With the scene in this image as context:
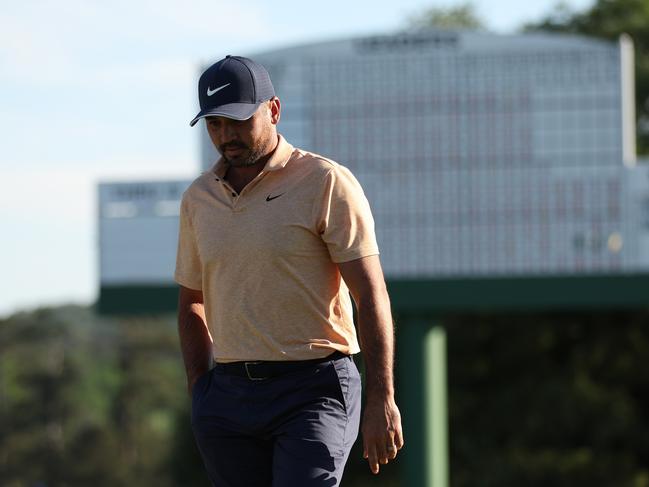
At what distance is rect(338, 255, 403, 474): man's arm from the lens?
13.2 ft

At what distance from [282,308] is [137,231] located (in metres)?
13.0

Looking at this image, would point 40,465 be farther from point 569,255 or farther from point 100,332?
point 569,255

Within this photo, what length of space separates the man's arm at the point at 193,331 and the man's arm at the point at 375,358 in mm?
535

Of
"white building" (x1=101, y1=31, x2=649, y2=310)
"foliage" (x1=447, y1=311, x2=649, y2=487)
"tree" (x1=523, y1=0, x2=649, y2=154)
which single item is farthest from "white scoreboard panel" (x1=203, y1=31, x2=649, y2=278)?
"tree" (x1=523, y1=0, x2=649, y2=154)

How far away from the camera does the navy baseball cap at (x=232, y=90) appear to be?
4.11 m

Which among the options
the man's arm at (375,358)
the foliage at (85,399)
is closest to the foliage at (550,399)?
the man's arm at (375,358)

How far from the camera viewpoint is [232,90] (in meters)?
4.14

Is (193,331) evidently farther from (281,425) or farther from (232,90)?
(232,90)

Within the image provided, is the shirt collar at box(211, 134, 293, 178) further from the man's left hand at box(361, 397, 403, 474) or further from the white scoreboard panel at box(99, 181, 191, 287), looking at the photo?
the white scoreboard panel at box(99, 181, 191, 287)

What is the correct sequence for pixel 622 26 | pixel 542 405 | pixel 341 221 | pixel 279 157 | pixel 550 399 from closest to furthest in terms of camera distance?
1. pixel 341 221
2. pixel 279 157
3. pixel 550 399
4. pixel 542 405
5. pixel 622 26

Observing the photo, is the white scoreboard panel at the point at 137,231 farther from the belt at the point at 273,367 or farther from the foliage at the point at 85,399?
the foliage at the point at 85,399

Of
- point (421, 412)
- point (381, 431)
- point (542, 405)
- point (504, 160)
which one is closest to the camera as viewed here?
point (381, 431)

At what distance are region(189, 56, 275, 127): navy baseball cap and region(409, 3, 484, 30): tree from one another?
31.6 meters

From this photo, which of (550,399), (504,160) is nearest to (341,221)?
(504,160)
